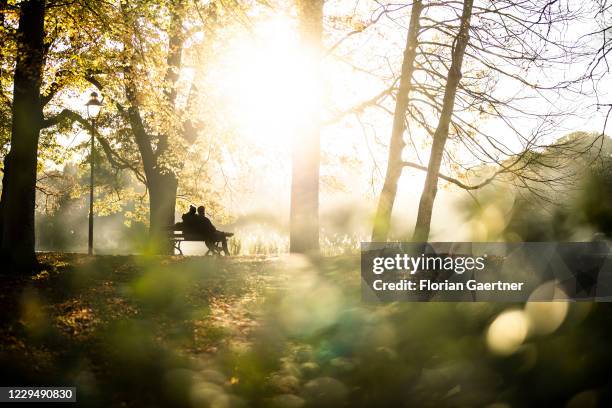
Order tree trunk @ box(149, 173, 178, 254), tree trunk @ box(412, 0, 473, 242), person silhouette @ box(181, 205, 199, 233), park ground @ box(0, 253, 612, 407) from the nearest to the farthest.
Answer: park ground @ box(0, 253, 612, 407) → tree trunk @ box(412, 0, 473, 242) → person silhouette @ box(181, 205, 199, 233) → tree trunk @ box(149, 173, 178, 254)

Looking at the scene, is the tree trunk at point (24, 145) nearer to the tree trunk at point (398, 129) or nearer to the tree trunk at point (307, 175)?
the tree trunk at point (307, 175)

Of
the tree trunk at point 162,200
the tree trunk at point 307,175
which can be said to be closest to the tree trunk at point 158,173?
the tree trunk at point 162,200

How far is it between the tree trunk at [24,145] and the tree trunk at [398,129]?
22.7 ft

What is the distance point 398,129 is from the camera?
38.7ft

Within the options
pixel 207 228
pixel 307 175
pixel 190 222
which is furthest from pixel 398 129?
pixel 190 222

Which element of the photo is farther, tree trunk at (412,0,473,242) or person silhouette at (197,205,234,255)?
person silhouette at (197,205,234,255)

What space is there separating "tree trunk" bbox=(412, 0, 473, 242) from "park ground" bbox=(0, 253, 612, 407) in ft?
6.98

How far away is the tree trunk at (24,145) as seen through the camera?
1061 centimetres

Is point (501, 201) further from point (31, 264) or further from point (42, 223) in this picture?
point (42, 223)

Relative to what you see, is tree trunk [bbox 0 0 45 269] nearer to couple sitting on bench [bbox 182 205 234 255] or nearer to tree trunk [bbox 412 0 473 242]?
couple sitting on bench [bbox 182 205 234 255]

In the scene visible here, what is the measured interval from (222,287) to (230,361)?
3.74 m

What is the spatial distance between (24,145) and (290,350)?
7444 millimetres

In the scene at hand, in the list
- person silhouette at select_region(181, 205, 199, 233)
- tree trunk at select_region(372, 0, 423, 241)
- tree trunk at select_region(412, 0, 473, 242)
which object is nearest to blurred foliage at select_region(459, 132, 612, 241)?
tree trunk at select_region(412, 0, 473, 242)

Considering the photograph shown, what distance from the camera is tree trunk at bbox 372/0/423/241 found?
1150 cm
